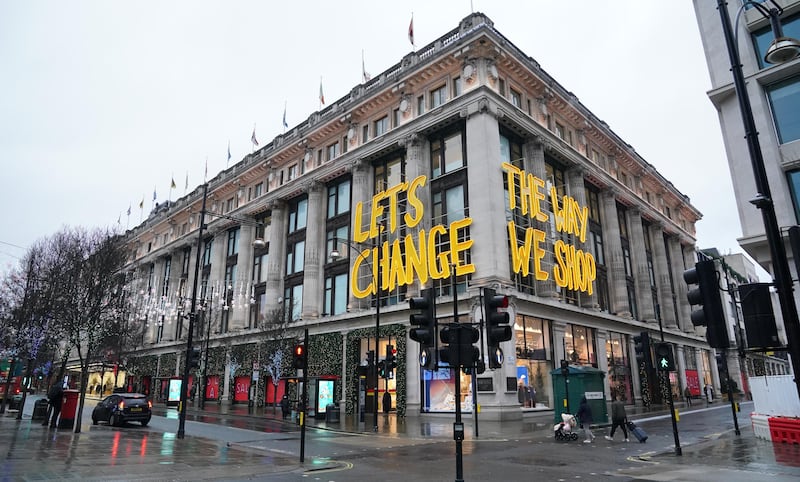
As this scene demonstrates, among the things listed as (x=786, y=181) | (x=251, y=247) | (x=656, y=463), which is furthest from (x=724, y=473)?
(x=251, y=247)

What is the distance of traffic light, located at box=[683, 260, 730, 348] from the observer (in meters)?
7.23

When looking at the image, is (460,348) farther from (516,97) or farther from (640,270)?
(640,270)

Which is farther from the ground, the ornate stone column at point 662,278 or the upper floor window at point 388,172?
the upper floor window at point 388,172

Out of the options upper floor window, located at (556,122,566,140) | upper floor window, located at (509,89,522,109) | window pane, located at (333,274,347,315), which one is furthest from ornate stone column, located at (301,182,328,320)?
upper floor window, located at (556,122,566,140)

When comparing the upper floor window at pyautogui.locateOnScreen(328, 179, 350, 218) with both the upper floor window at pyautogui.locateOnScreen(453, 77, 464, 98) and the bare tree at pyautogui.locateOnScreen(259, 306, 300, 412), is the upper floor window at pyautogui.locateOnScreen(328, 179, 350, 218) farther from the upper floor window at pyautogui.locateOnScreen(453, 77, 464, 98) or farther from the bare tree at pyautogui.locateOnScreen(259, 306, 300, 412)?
the upper floor window at pyautogui.locateOnScreen(453, 77, 464, 98)

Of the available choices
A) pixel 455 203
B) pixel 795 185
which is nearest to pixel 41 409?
pixel 455 203

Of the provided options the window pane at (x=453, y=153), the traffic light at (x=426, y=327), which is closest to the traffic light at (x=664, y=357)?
the traffic light at (x=426, y=327)

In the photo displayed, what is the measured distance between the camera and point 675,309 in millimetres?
62625

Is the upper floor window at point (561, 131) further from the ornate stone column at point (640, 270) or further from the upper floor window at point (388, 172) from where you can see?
the ornate stone column at point (640, 270)

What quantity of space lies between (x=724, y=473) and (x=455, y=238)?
914 inches

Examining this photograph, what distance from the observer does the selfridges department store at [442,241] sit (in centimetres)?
3466

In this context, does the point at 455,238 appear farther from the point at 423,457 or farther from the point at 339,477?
the point at 339,477

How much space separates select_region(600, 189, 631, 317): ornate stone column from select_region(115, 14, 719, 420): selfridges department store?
0.19m

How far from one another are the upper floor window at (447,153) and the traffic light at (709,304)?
3024 centimetres
